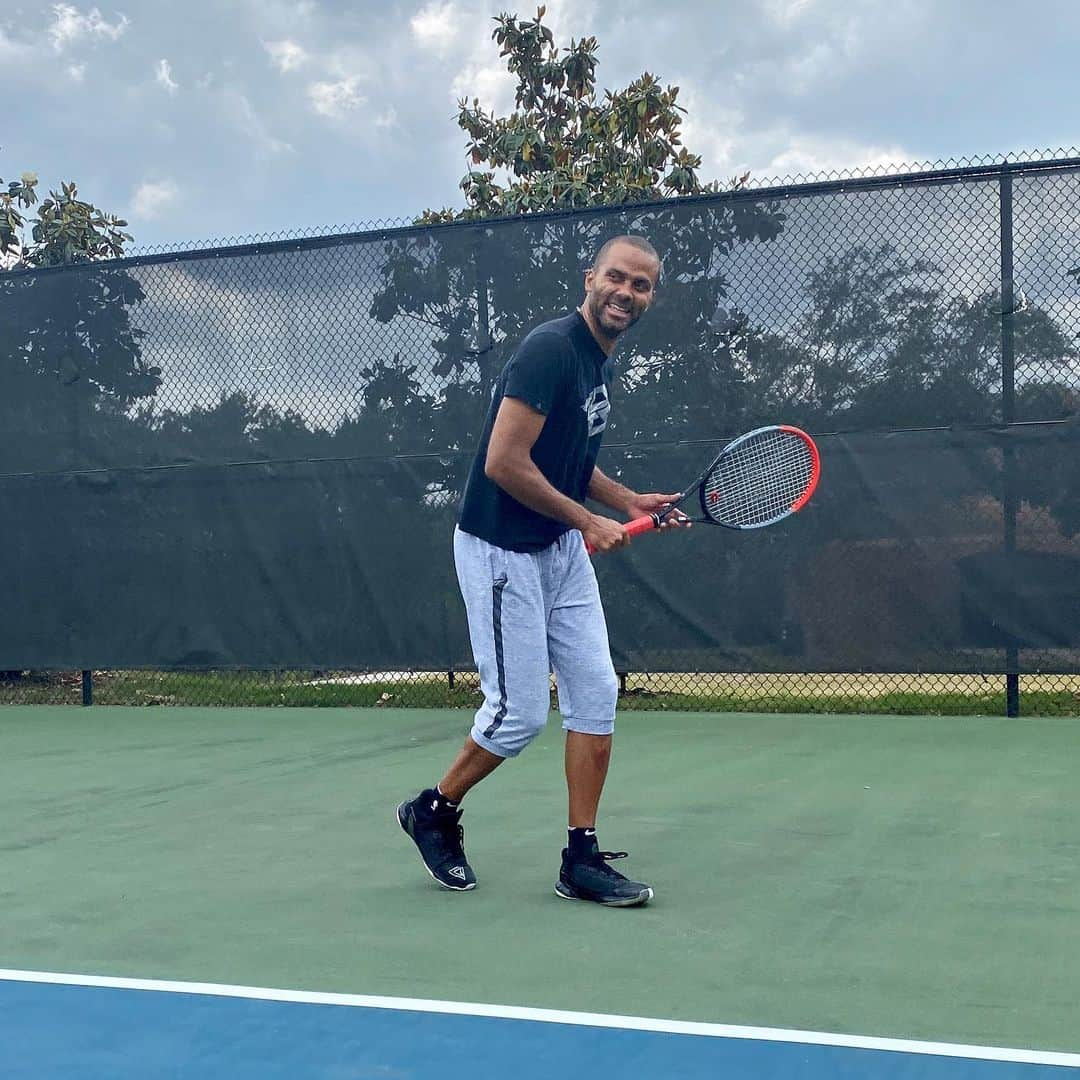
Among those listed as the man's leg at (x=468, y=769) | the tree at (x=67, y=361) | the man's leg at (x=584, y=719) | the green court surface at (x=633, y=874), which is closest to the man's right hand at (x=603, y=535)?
the man's leg at (x=584, y=719)

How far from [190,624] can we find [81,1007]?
5097 mm

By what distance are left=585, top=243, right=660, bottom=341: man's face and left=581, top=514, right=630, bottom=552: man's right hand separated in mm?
483

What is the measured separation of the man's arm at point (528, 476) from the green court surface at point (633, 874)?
0.87 meters

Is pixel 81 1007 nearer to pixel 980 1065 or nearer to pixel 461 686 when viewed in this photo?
pixel 980 1065

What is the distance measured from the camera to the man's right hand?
332 centimetres

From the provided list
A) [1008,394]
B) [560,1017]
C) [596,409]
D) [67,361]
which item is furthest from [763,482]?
[67,361]

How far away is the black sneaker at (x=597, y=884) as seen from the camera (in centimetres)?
325

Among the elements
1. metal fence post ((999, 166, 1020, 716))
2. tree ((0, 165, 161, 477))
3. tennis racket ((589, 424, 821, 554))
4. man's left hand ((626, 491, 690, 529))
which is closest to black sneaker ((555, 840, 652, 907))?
man's left hand ((626, 491, 690, 529))

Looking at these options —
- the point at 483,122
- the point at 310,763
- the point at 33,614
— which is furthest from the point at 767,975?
the point at 483,122

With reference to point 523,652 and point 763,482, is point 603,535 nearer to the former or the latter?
point 523,652

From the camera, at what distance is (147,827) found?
174 inches

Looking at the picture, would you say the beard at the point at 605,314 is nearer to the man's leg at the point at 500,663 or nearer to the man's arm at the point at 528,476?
the man's arm at the point at 528,476

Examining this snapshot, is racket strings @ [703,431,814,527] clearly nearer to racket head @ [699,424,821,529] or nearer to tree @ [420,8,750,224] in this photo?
racket head @ [699,424,821,529]

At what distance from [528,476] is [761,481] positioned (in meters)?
1.25
